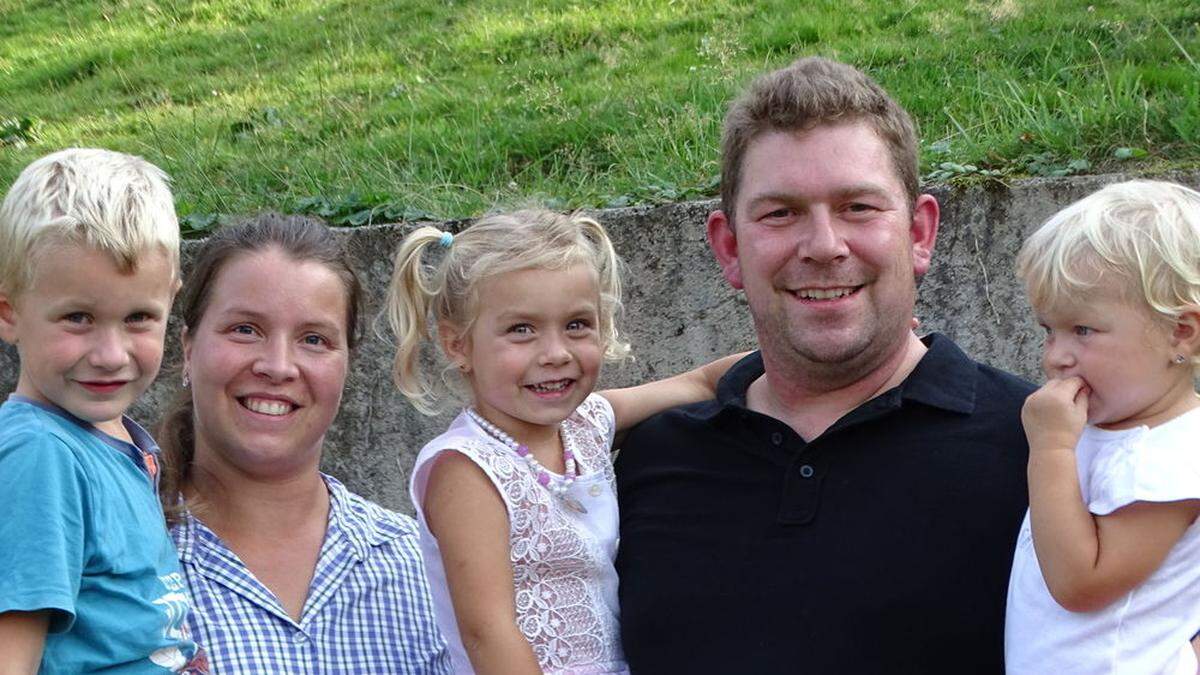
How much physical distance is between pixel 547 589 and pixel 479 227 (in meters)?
0.77

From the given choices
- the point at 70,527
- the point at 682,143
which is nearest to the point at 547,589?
the point at 70,527

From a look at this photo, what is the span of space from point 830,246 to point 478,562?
38.3 inches

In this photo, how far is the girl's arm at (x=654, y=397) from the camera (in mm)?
3428

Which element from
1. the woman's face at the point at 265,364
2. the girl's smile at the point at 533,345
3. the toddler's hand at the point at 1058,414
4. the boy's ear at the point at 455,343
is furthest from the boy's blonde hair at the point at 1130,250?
the woman's face at the point at 265,364

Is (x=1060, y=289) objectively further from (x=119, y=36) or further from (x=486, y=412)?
A: (x=119, y=36)

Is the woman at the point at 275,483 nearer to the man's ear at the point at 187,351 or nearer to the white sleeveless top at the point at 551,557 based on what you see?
the man's ear at the point at 187,351

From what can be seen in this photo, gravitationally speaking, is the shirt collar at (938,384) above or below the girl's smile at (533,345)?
below

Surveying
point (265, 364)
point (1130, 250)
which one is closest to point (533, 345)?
point (265, 364)

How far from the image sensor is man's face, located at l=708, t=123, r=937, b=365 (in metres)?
3.10

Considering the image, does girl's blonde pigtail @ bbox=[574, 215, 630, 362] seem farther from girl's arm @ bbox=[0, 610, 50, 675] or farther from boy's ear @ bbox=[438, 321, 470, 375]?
girl's arm @ bbox=[0, 610, 50, 675]

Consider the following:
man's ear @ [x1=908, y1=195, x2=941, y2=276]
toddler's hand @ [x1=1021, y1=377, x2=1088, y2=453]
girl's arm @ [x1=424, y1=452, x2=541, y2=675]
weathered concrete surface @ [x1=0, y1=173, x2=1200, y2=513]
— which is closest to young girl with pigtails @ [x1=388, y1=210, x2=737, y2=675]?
girl's arm @ [x1=424, y1=452, x2=541, y2=675]

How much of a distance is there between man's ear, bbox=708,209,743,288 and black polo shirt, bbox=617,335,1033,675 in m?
0.34

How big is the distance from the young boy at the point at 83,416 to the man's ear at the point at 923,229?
1.58m

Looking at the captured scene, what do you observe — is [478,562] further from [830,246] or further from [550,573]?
[830,246]
